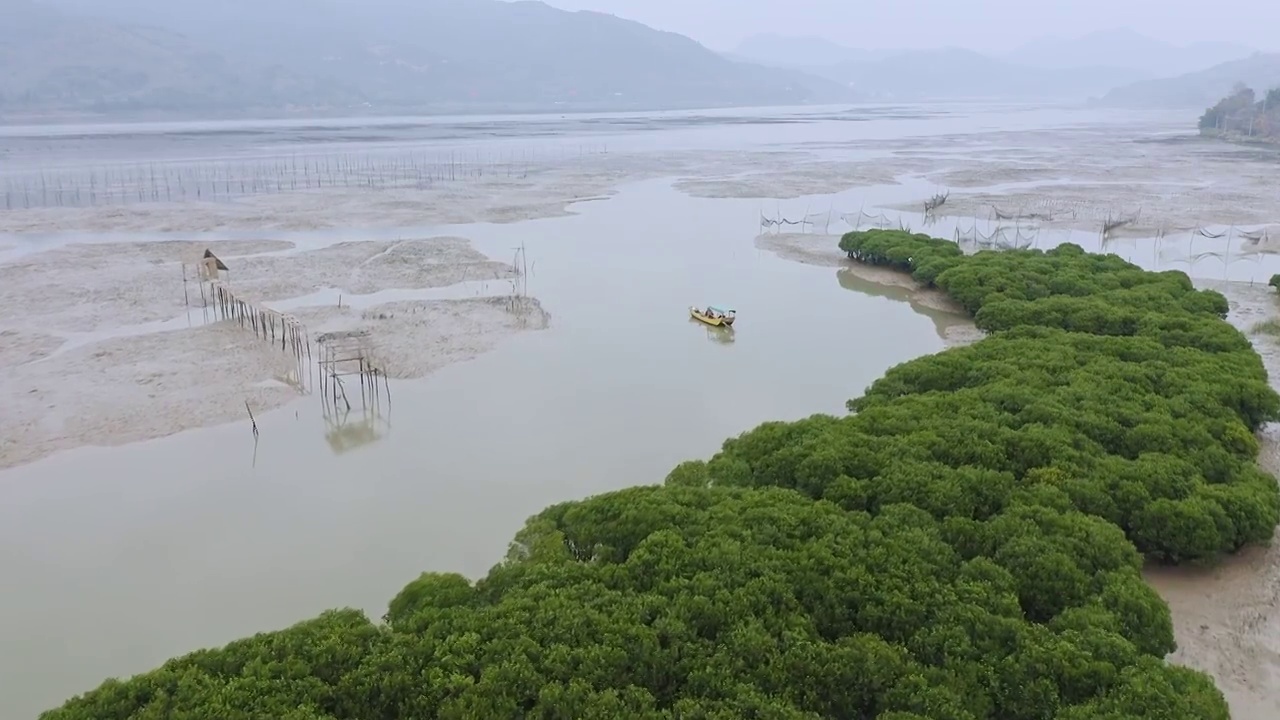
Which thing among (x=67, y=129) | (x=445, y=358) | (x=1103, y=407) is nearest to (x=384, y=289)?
(x=445, y=358)

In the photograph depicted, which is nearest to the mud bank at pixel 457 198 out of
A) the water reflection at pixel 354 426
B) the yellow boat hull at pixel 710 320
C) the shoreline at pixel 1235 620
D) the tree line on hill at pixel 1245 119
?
the yellow boat hull at pixel 710 320

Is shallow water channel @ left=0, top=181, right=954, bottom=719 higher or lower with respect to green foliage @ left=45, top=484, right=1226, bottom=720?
lower

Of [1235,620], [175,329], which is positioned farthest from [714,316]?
[1235,620]

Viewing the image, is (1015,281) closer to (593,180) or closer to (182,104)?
(593,180)

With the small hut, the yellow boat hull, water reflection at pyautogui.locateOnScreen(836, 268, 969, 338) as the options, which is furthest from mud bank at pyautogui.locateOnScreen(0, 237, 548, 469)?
water reflection at pyautogui.locateOnScreen(836, 268, 969, 338)

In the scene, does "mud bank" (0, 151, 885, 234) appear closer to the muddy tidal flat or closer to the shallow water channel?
the muddy tidal flat

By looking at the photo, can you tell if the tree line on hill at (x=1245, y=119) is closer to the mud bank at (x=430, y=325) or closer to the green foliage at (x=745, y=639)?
the mud bank at (x=430, y=325)
